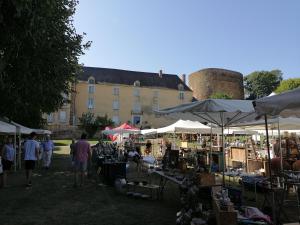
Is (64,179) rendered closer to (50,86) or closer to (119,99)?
(50,86)

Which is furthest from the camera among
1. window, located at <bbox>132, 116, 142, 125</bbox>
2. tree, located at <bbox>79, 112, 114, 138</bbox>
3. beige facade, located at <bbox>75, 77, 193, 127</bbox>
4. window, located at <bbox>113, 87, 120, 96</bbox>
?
window, located at <bbox>132, 116, 142, 125</bbox>

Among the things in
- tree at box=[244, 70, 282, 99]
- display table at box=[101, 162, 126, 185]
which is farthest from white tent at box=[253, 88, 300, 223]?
tree at box=[244, 70, 282, 99]

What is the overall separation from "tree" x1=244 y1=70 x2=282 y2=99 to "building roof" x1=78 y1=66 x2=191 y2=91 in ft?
98.5

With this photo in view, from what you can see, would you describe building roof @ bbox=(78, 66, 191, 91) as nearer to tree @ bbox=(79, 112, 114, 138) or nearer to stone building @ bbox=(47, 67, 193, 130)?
stone building @ bbox=(47, 67, 193, 130)

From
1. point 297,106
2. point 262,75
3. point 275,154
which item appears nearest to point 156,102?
point 262,75

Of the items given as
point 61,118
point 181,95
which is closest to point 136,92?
point 181,95

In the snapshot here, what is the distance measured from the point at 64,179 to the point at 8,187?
7.59ft

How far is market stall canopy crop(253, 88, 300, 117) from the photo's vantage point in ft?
15.7

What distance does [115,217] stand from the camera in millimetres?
6844

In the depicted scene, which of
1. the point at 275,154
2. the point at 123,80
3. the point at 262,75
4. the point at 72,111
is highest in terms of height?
the point at 262,75

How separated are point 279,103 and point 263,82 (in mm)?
85225

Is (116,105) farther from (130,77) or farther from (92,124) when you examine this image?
(92,124)

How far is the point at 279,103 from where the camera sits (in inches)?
198

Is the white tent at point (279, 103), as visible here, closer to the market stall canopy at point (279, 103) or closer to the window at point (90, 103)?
the market stall canopy at point (279, 103)
